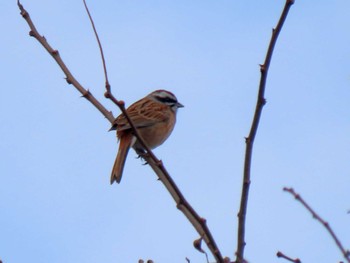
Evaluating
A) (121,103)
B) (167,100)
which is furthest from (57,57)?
(167,100)

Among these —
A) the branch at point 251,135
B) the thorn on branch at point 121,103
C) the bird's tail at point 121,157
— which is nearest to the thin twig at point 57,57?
the thorn on branch at point 121,103

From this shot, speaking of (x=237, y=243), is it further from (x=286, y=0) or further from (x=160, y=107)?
(x=160, y=107)

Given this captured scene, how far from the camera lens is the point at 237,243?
260 cm

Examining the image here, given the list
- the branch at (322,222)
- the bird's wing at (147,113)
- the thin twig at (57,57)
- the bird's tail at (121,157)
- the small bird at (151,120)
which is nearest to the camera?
the branch at (322,222)

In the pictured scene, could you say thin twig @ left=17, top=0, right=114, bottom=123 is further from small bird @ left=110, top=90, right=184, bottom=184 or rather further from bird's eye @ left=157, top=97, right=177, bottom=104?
bird's eye @ left=157, top=97, right=177, bottom=104

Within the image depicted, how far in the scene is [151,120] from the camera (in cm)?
874

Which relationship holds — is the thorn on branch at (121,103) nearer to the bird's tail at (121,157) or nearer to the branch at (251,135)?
the branch at (251,135)

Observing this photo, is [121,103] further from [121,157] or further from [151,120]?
[151,120]

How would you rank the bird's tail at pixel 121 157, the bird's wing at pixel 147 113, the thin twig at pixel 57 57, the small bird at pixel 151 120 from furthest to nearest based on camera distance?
the bird's wing at pixel 147 113 → the small bird at pixel 151 120 → the bird's tail at pixel 121 157 → the thin twig at pixel 57 57

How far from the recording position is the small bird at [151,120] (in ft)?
24.9

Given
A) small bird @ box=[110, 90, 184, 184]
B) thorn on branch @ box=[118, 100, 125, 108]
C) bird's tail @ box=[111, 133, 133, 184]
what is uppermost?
small bird @ box=[110, 90, 184, 184]

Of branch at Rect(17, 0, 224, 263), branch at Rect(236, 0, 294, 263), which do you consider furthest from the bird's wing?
branch at Rect(236, 0, 294, 263)

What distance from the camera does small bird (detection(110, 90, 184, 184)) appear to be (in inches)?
299

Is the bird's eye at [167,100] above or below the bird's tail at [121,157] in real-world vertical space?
above
